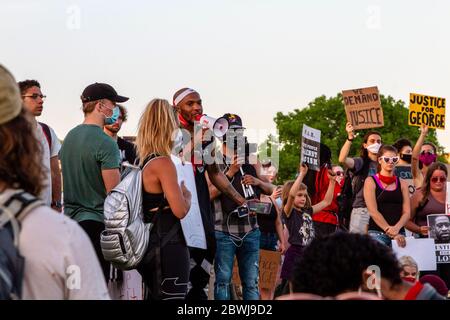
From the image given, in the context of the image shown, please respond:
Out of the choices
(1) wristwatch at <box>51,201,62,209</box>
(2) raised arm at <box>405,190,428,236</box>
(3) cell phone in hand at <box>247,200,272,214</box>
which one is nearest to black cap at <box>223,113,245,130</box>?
(3) cell phone in hand at <box>247,200,272,214</box>

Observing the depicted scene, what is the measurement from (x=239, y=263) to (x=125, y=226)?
9.47 ft

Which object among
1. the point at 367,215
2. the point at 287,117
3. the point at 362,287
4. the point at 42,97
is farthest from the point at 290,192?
the point at 287,117

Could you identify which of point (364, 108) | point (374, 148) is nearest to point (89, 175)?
point (374, 148)

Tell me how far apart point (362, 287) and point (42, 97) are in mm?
5957

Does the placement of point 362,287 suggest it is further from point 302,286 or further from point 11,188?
point 11,188

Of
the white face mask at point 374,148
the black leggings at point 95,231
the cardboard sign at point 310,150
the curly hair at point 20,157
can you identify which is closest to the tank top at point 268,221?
the cardboard sign at point 310,150

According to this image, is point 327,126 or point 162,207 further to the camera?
point 327,126

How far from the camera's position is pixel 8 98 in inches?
114

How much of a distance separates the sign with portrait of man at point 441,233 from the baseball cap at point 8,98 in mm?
8773

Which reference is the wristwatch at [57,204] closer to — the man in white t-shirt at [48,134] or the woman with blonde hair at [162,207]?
the man in white t-shirt at [48,134]

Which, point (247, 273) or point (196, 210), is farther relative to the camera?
point (247, 273)

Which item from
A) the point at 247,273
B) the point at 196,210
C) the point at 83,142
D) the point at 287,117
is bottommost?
the point at 247,273

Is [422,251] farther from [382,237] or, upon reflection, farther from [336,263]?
[336,263]
